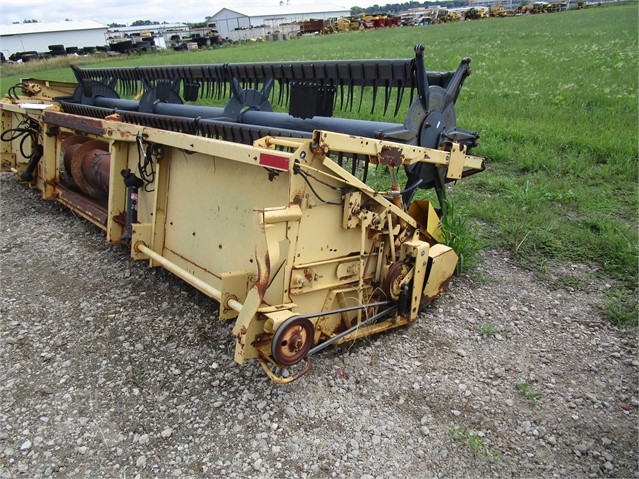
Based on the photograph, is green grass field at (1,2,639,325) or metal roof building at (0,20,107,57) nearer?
green grass field at (1,2,639,325)

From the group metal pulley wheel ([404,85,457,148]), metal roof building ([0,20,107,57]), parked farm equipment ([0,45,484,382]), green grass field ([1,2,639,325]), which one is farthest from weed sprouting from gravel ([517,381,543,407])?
Answer: metal roof building ([0,20,107,57])

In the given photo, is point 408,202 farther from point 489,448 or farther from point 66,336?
point 66,336

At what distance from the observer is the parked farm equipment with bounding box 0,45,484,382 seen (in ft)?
9.89

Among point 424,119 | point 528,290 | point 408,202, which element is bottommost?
point 528,290

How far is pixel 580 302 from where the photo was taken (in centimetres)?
423

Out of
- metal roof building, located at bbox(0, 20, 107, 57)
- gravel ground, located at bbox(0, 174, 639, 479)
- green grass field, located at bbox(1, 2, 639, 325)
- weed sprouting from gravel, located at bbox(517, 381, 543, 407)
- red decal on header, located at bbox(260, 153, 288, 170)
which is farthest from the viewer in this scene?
metal roof building, located at bbox(0, 20, 107, 57)

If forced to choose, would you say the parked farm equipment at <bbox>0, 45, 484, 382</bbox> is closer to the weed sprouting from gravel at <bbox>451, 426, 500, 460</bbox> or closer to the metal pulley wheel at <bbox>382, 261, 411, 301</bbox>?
the metal pulley wheel at <bbox>382, 261, 411, 301</bbox>

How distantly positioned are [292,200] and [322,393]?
114 centimetres

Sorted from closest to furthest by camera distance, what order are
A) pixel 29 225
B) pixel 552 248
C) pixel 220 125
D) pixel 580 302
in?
pixel 580 302, pixel 220 125, pixel 552 248, pixel 29 225

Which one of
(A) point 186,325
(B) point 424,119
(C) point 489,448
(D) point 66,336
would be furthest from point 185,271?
(C) point 489,448

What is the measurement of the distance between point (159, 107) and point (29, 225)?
193 cm

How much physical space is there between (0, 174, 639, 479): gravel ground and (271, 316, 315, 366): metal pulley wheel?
37cm

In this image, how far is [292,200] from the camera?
3.01m

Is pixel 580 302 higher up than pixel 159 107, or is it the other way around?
pixel 159 107
